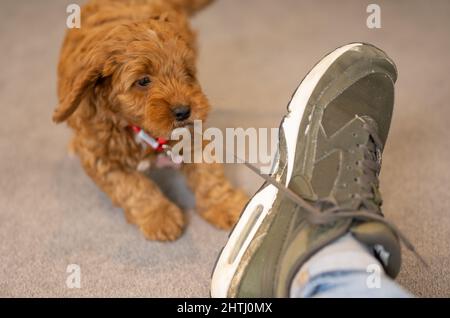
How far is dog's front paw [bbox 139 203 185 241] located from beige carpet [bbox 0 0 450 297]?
0.08 ft

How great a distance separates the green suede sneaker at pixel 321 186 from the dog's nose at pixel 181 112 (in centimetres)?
23

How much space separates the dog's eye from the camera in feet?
4.12

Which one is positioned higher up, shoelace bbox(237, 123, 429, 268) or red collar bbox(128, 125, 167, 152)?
red collar bbox(128, 125, 167, 152)

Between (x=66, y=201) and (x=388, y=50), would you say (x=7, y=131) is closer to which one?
(x=66, y=201)

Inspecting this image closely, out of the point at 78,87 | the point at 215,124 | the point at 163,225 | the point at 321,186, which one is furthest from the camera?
the point at 215,124

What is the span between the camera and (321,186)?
111 cm

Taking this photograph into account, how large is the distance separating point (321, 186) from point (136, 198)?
52 centimetres

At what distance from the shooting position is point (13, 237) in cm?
140

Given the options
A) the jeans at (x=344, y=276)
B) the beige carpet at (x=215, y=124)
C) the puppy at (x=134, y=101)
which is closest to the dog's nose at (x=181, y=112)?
the puppy at (x=134, y=101)

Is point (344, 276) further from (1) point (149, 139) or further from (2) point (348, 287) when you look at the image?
(1) point (149, 139)

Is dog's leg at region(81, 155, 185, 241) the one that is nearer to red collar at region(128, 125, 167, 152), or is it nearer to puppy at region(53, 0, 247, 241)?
puppy at region(53, 0, 247, 241)

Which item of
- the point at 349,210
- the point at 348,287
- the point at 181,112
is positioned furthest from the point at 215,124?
the point at 348,287

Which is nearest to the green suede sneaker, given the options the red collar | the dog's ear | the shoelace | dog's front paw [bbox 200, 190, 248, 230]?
the shoelace
